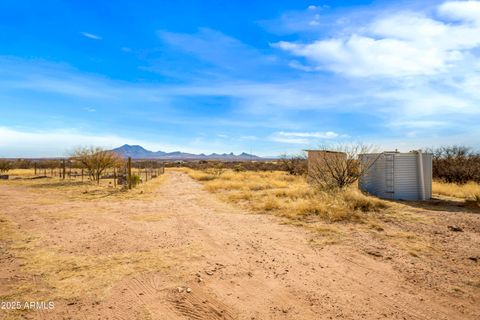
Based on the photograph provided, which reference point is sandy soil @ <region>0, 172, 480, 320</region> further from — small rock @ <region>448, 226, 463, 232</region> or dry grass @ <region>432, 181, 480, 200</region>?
dry grass @ <region>432, 181, 480, 200</region>

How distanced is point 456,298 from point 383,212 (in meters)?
7.17

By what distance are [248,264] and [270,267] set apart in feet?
1.45

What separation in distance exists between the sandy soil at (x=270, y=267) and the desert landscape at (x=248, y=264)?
1.0 inches

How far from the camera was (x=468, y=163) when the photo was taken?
2162 centimetres

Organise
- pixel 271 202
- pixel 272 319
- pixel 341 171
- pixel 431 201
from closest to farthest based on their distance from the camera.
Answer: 1. pixel 272 319
2. pixel 271 202
3. pixel 431 201
4. pixel 341 171

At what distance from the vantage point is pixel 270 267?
6.10 m

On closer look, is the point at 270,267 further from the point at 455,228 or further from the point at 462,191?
the point at 462,191

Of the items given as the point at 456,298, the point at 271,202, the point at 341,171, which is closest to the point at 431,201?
the point at 341,171

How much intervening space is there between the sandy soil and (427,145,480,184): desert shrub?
11.8m

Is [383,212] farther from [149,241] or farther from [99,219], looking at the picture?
[99,219]

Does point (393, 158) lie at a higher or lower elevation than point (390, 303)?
higher

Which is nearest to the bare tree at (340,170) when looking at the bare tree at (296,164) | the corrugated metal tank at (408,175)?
the corrugated metal tank at (408,175)

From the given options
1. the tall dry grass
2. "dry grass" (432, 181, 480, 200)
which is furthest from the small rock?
"dry grass" (432, 181, 480, 200)

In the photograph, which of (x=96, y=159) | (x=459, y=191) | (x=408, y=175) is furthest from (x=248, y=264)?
(x=96, y=159)
